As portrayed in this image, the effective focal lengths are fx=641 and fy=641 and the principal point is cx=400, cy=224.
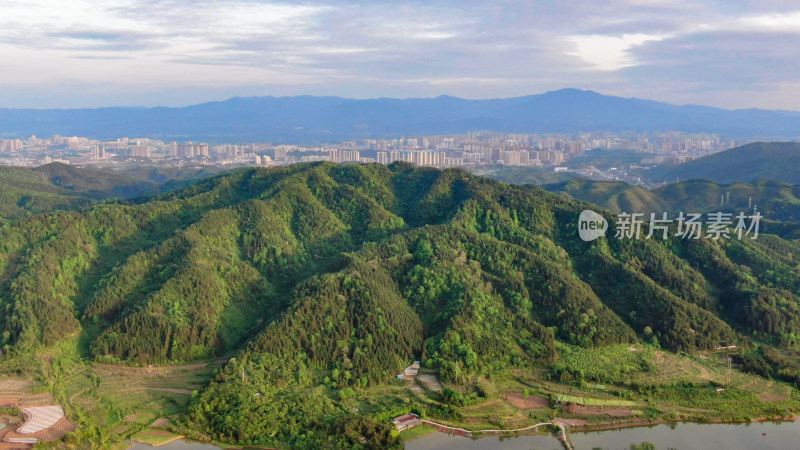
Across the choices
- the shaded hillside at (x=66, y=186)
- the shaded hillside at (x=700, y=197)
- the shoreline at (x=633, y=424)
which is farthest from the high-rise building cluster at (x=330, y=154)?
the shoreline at (x=633, y=424)

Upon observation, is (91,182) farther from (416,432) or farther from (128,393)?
(416,432)

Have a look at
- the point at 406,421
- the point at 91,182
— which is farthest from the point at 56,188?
the point at 406,421

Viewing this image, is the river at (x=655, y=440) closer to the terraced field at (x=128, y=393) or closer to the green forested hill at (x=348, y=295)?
the green forested hill at (x=348, y=295)

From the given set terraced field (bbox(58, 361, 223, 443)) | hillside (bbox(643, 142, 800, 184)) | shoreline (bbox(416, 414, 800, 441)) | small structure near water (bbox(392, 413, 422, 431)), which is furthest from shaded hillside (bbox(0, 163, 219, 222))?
hillside (bbox(643, 142, 800, 184))

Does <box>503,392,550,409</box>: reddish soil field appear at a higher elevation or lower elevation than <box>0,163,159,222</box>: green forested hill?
lower

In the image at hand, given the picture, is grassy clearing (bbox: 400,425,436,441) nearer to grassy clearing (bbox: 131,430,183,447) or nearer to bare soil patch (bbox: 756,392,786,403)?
grassy clearing (bbox: 131,430,183,447)

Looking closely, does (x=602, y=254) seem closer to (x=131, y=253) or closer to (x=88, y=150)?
(x=131, y=253)

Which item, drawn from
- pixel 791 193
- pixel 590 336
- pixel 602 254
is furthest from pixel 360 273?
pixel 791 193
